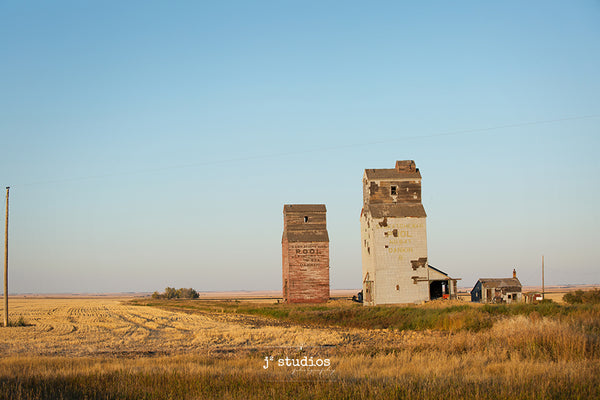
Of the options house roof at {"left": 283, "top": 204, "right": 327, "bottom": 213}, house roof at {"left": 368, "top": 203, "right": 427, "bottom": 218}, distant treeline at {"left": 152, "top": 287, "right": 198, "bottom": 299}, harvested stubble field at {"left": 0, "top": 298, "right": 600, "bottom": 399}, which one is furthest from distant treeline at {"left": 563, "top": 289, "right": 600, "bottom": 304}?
distant treeline at {"left": 152, "top": 287, "right": 198, "bottom": 299}

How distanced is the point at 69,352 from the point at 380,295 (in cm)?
2923

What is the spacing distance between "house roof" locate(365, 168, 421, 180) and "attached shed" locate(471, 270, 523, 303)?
1116cm

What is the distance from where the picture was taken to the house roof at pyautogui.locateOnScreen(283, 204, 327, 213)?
57.6 m

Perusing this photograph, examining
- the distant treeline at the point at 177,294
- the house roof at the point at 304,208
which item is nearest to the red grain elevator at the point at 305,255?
Result: the house roof at the point at 304,208

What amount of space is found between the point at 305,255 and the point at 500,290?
19.0m

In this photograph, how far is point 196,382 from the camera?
12.2 m

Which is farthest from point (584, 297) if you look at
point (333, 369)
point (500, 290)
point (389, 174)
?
point (333, 369)

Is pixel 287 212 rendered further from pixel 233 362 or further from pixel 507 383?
pixel 507 383

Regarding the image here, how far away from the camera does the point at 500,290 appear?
4706cm

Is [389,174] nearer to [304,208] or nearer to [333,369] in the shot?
[304,208]

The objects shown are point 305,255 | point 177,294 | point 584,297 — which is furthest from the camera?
point 177,294

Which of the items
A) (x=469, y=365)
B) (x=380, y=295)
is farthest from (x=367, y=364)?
(x=380, y=295)

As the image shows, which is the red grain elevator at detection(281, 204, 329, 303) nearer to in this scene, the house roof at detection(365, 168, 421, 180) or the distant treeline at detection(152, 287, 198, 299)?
the house roof at detection(365, 168, 421, 180)

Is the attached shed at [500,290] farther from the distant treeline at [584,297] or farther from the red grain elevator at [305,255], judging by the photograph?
the red grain elevator at [305,255]
